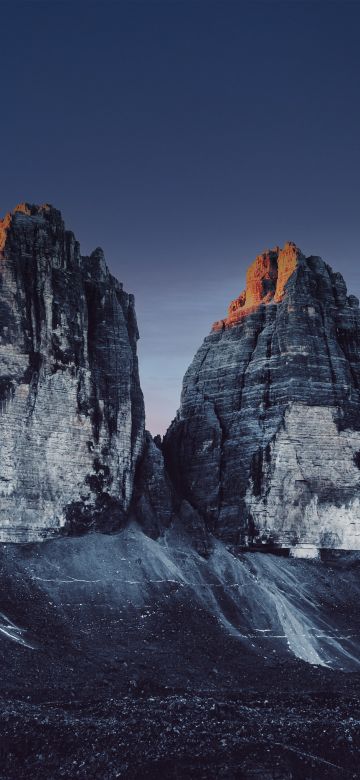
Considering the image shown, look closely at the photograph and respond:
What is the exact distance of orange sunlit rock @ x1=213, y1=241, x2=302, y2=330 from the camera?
8744 centimetres

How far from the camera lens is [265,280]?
89.9 m

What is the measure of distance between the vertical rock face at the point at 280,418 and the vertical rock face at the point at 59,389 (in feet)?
27.0

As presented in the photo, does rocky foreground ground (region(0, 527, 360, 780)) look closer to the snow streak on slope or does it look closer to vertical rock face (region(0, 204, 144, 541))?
the snow streak on slope

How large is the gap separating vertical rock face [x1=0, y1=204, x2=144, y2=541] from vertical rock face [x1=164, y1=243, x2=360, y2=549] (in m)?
8.23

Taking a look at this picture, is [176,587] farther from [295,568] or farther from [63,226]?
[63,226]

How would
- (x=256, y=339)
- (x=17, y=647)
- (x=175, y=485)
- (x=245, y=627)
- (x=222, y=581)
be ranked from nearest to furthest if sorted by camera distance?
(x=17, y=647) → (x=245, y=627) → (x=222, y=581) → (x=175, y=485) → (x=256, y=339)

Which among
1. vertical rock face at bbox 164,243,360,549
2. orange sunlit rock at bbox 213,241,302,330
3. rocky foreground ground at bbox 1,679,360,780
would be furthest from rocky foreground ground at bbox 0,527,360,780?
orange sunlit rock at bbox 213,241,302,330

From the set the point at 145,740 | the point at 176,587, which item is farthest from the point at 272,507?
the point at 145,740

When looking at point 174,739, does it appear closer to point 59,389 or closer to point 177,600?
point 177,600

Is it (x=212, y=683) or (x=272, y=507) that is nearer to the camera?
(x=212, y=683)

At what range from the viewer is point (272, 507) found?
7769cm

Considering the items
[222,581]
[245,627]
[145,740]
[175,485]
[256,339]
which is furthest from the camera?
[256,339]

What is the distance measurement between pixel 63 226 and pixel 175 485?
22434 millimetres

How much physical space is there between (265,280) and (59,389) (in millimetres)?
26734
